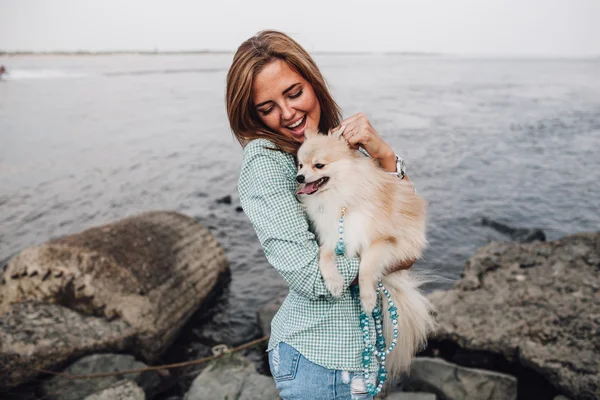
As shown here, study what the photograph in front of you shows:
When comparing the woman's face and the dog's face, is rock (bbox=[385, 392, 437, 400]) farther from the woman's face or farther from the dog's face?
the woman's face

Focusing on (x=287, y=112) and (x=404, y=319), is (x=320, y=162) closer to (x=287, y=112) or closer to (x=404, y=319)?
(x=287, y=112)

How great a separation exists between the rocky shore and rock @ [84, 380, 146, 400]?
0.04 ft

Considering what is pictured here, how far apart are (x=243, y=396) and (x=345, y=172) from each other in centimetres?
249

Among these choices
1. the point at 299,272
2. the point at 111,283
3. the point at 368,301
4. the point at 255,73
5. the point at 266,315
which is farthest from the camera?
the point at 266,315

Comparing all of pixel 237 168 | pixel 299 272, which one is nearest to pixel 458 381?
pixel 299 272

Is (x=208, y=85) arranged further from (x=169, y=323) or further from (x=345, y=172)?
(x=345, y=172)

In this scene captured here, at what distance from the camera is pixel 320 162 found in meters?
2.22

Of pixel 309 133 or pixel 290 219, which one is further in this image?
pixel 309 133

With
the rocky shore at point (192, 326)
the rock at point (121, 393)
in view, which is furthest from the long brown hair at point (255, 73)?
the rock at point (121, 393)

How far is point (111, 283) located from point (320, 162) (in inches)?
131

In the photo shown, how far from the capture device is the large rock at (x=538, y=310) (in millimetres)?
3643

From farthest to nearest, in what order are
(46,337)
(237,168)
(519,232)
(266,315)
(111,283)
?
(237,168) < (519,232) < (266,315) < (111,283) < (46,337)

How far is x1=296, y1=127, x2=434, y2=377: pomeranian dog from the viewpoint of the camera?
218cm

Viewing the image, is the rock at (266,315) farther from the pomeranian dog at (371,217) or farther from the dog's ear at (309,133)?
the dog's ear at (309,133)
